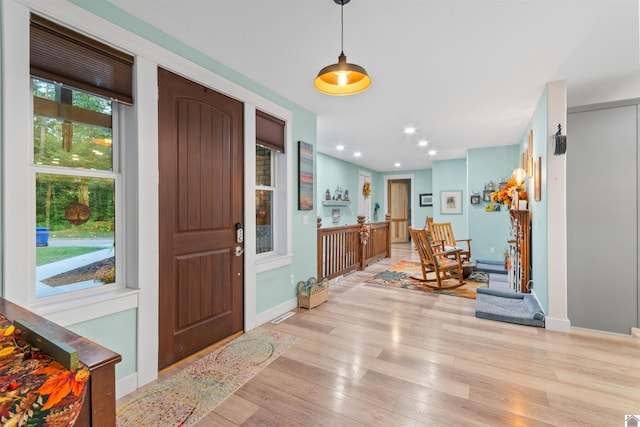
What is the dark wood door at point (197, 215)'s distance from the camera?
2.23m

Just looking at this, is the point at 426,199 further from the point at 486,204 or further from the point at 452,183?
the point at 486,204

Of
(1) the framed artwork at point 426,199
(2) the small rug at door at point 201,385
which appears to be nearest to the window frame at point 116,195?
(2) the small rug at door at point 201,385

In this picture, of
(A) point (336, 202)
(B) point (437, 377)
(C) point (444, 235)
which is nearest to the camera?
(B) point (437, 377)

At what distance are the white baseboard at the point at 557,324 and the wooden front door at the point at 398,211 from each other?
737 cm

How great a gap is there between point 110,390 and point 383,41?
8.60ft

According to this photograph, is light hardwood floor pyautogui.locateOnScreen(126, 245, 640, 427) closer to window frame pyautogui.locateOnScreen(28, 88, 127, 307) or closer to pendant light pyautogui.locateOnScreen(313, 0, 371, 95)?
window frame pyautogui.locateOnScreen(28, 88, 127, 307)

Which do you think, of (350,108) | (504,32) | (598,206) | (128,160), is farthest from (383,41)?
(598,206)

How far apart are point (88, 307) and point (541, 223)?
4.24 metres

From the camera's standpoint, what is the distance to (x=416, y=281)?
5008 mm

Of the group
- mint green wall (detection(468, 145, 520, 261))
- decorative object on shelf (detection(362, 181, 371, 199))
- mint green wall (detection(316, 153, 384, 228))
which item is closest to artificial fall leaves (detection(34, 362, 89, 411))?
mint green wall (detection(316, 153, 384, 228))

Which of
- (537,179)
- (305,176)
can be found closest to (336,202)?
(305,176)

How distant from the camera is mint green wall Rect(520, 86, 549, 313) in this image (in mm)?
3086

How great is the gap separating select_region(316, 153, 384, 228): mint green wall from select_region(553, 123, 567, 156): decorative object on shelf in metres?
4.53

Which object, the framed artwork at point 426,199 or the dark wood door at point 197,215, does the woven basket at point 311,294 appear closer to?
the dark wood door at point 197,215
